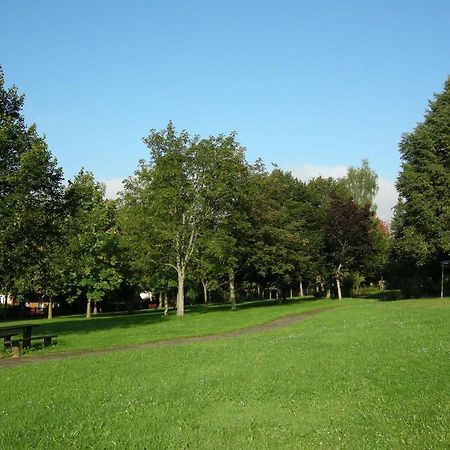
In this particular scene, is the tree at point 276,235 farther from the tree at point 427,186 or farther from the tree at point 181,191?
the tree at point 427,186

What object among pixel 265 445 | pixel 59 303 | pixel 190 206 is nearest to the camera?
pixel 265 445

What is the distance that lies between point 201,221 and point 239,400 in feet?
116

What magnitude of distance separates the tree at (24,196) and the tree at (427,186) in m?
30.5

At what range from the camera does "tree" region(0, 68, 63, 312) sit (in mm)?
22531

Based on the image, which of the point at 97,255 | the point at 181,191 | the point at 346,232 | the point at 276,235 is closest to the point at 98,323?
the point at 181,191

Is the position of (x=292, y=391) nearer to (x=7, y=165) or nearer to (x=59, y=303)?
(x=7, y=165)

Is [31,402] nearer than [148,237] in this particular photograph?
Yes

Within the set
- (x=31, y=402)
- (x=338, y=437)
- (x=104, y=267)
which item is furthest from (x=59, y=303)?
(x=338, y=437)

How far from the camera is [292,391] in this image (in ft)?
31.1

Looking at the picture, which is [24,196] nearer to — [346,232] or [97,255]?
[97,255]

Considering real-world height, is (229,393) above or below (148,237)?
below

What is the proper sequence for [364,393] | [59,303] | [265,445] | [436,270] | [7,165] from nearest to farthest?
[265,445] < [364,393] < [7,165] < [436,270] < [59,303]

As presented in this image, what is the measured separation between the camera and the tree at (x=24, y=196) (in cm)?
2253

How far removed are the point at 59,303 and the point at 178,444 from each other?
69.1 metres
